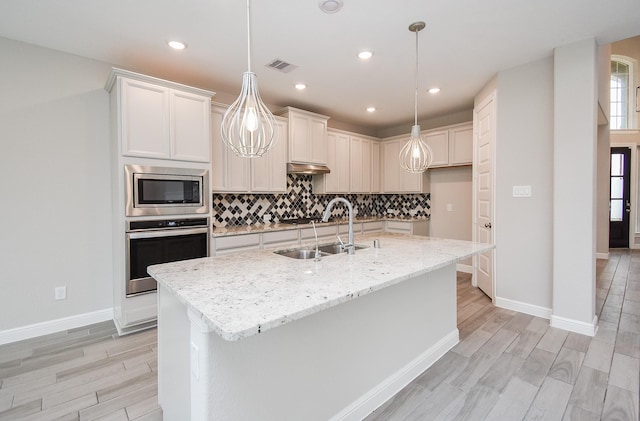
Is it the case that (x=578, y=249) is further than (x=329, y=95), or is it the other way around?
(x=329, y=95)

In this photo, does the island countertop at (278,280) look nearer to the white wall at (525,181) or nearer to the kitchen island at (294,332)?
the kitchen island at (294,332)

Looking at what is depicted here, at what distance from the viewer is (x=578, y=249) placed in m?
2.73

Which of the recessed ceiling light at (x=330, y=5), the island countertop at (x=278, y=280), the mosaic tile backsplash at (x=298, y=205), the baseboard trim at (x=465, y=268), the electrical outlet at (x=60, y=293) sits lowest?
the baseboard trim at (x=465, y=268)

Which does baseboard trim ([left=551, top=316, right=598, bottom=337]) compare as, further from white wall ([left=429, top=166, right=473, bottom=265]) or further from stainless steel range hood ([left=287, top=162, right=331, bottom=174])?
stainless steel range hood ([left=287, top=162, right=331, bottom=174])

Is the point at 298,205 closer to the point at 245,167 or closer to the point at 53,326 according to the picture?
the point at 245,167

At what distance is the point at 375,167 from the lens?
18.2 feet

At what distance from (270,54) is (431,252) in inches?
90.8

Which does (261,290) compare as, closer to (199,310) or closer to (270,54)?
(199,310)

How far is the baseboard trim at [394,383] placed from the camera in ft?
5.52

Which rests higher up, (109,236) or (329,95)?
(329,95)

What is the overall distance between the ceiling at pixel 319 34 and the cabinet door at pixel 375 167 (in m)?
1.99

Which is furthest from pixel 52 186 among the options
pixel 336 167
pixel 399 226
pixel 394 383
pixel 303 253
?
pixel 399 226

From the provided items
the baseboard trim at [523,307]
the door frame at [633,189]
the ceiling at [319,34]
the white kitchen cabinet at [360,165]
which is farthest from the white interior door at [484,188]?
the door frame at [633,189]

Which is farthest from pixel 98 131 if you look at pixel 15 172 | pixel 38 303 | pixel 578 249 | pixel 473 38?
pixel 578 249
